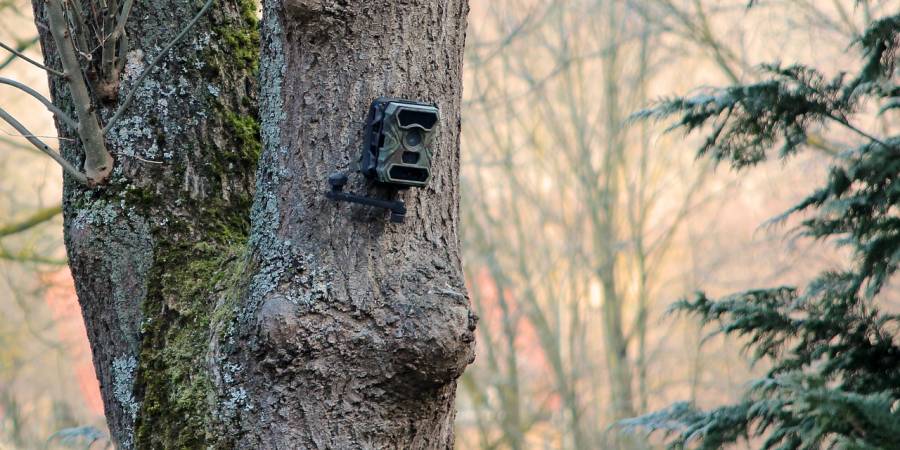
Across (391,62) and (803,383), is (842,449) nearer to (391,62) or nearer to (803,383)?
(803,383)

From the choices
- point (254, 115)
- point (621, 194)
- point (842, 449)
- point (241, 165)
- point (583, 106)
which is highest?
point (583, 106)

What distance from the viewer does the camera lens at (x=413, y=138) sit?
2016 mm

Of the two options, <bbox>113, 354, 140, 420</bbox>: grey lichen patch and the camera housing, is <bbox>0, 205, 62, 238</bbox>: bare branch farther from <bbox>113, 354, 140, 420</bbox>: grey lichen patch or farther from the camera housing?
the camera housing

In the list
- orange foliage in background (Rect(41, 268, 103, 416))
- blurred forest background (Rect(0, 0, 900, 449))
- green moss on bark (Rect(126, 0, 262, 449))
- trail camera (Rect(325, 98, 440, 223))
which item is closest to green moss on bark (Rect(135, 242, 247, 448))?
green moss on bark (Rect(126, 0, 262, 449))

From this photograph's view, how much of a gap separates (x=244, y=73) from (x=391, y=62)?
754 millimetres

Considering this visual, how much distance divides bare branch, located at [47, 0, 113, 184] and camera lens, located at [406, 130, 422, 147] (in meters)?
0.86

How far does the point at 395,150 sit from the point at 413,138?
6 cm

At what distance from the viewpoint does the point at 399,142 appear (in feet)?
6.54

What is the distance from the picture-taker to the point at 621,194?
11500 mm

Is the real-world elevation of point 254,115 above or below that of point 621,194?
below

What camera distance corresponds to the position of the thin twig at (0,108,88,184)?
224 centimetres

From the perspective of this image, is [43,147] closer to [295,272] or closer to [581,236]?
[295,272]

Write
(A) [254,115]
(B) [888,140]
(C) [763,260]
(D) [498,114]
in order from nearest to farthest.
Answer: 1. (A) [254,115]
2. (B) [888,140]
3. (C) [763,260]
4. (D) [498,114]


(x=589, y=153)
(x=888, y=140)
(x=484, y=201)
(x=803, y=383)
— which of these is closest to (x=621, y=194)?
(x=589, y=153)
